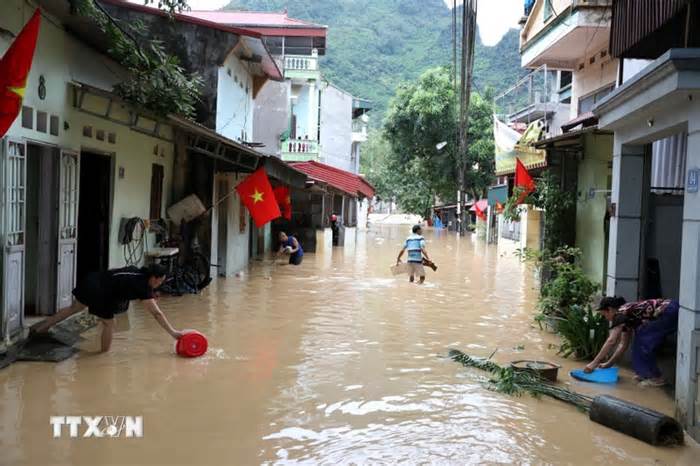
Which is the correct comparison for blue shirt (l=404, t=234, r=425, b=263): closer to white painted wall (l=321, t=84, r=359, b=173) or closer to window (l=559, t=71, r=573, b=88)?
window (l=559, t=71, r=573, b=88)

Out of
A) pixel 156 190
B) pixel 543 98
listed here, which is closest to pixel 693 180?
pixel 156 190

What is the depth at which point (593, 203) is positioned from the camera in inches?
480

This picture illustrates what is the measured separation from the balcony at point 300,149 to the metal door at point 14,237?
23.8 metres

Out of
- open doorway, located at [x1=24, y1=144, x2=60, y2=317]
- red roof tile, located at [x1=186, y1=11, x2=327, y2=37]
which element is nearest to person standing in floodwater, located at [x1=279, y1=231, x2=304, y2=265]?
open doorway, located at [x1=24, y1=144, x2=60, y2=317]

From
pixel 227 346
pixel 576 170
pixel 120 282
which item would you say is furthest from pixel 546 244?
pixel 120 282

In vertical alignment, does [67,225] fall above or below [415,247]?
above

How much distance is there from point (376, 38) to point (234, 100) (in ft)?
233

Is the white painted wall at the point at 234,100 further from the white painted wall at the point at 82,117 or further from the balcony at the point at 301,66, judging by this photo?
the balcony at the point at 301,66

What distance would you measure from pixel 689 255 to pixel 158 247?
9794mm

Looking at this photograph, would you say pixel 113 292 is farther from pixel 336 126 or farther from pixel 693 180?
pixel 336 126

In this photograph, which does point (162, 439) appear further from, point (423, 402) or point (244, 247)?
point (244, 247)

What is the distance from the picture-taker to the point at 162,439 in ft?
18.2

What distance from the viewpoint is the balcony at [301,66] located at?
103 feet

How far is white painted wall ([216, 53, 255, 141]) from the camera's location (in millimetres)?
16469
